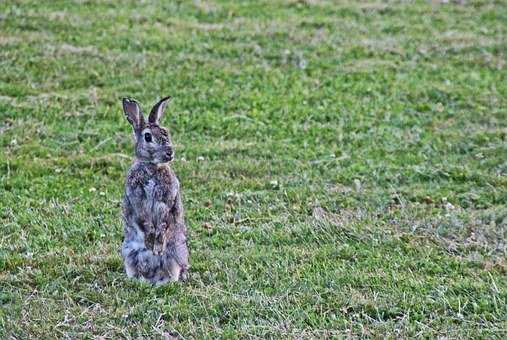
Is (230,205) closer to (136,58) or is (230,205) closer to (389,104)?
(389,104)

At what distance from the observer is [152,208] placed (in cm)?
822

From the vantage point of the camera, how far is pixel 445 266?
8.84 m

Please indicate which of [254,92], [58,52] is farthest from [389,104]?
[58,52]

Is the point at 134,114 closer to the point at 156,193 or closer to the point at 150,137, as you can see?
the point at 150,137

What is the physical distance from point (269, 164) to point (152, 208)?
3.60m

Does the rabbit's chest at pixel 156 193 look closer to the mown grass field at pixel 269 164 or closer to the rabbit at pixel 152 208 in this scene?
the rabbit at pixel 152 208

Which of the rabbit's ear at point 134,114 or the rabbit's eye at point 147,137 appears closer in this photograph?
the rabbit's eye at point 147,137

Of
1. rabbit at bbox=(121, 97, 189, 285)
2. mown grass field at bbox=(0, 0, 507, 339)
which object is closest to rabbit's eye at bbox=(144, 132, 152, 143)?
rabbit at bbox=(121, 97, 189, 285)

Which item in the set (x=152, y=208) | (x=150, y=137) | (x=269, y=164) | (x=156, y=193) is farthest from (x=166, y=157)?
(x=269, y=164)

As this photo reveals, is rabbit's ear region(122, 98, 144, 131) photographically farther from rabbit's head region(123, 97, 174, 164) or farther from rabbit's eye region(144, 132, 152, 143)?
rabbit's eye region(144, 132, 152, 143)

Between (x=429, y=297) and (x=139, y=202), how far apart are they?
2482 mm

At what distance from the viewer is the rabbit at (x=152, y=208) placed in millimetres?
8195

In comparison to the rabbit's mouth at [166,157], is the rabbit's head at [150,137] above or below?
above

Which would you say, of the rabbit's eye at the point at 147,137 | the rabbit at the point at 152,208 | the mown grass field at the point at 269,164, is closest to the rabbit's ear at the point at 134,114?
the rabbit at the point at 152,208
